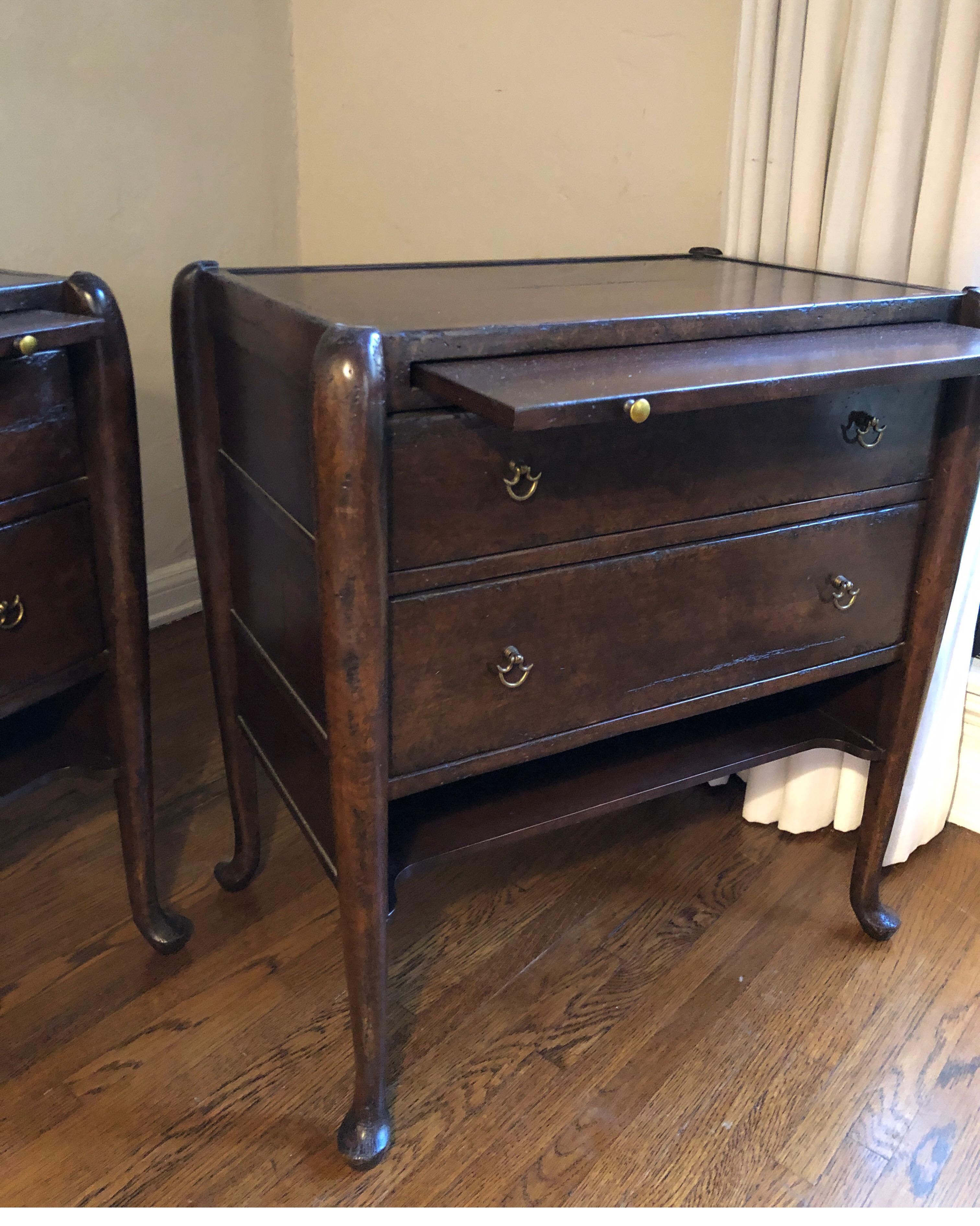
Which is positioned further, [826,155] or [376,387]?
[826,155]

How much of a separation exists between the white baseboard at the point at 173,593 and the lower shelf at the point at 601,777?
1.31 metres

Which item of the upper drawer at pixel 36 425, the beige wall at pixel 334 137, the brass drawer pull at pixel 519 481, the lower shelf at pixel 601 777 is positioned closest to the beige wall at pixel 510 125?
the beige wall at pixel 334 137

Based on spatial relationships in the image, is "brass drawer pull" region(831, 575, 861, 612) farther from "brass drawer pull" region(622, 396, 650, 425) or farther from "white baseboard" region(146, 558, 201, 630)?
"white baseboard" region(146, 558, 201, 630)

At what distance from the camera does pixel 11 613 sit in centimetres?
108

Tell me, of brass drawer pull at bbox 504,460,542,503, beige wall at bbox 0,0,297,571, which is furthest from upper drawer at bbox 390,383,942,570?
beige wall at bbox 0,0,297,571

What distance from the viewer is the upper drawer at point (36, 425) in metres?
1.03

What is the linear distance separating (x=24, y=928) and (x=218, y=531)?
0.68 metres

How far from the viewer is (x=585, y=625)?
1032 millimetres

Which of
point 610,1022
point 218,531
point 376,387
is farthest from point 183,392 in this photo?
point 610,1022

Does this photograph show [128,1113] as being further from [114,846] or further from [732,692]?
[732,692]

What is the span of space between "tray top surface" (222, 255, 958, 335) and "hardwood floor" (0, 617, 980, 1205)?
89cm

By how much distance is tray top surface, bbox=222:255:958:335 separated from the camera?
95cm

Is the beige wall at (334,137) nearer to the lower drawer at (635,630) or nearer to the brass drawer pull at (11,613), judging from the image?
the lower drawer at (635,630)

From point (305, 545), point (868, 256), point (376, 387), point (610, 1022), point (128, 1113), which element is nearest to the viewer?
point (376, 387)
